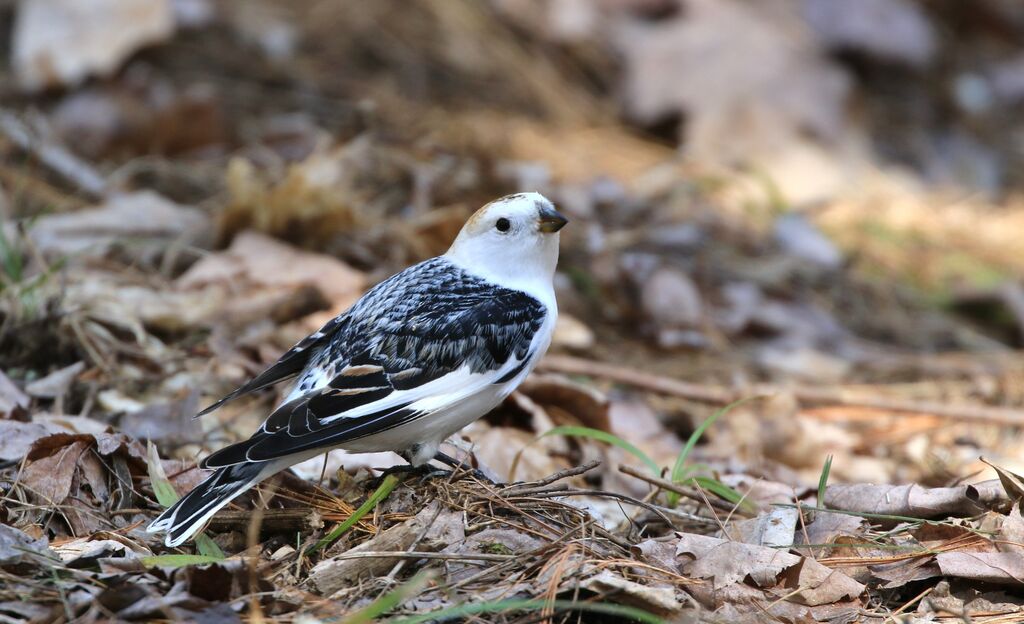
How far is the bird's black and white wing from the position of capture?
3076 millimetres

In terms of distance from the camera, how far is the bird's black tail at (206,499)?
2.86 meters

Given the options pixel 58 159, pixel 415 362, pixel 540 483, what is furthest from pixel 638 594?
pixel 58 159

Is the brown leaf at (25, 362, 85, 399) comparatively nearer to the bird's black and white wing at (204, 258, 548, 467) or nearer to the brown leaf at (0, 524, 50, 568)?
the bird's black and white wing at (204, 258, 548, 467)

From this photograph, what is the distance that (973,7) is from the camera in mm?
10320

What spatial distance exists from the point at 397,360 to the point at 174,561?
0.95 meters

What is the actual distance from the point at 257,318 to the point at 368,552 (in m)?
2.06

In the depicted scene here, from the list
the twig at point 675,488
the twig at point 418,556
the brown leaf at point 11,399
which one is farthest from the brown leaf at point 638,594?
the brown leaf at point 11,399

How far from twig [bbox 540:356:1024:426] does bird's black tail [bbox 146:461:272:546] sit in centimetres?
200

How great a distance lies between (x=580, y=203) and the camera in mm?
6789

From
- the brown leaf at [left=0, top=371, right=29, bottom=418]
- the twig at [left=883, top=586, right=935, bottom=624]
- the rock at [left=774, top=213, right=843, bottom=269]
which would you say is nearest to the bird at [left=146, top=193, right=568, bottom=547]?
the brown leaf at [left=0, top=371, right=29, bottom=418]

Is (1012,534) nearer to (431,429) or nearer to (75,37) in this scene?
(431,429)

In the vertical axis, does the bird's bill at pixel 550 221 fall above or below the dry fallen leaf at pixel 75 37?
below

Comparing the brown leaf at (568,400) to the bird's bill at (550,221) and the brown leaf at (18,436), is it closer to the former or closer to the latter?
the bird's bill at (550,221)

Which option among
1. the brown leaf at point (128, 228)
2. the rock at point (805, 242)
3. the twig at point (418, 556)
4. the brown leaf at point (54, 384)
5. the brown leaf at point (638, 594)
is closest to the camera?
the brown leaf at point (638, 594)
